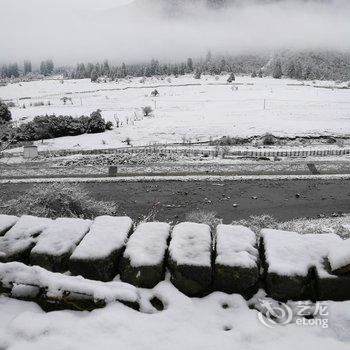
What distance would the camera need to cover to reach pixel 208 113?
46.2m

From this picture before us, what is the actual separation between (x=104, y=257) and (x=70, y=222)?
0.78 meters

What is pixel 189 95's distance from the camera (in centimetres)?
6394

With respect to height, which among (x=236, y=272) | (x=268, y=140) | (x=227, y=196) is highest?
(x=236, y=272)

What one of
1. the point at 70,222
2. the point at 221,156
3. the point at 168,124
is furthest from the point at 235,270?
the point at 168,124

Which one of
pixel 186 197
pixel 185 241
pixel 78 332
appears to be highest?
pixel 185 241

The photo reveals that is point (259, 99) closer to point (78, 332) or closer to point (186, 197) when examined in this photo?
point (186, 197)

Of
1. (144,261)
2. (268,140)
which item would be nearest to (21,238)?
(144,261)

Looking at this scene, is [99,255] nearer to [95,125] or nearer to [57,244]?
[57,244]

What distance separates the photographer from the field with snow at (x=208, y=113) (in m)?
35.6

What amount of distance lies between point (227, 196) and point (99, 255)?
16413 millimetres

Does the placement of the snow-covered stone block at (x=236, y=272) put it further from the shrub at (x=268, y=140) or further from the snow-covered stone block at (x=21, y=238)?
the shrub at (x=268, y=140)

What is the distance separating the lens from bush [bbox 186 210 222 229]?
53.3ft

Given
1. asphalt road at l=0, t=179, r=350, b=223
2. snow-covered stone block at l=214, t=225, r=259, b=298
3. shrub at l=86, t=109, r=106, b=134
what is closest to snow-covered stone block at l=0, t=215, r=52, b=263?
snow-covered stone block at l=214, t=225, r=259, b=298

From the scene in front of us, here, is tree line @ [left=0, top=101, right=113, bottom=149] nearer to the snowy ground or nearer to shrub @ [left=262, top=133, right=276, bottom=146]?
shrub @ [left=262, top=133, right=276, bottom=146]
